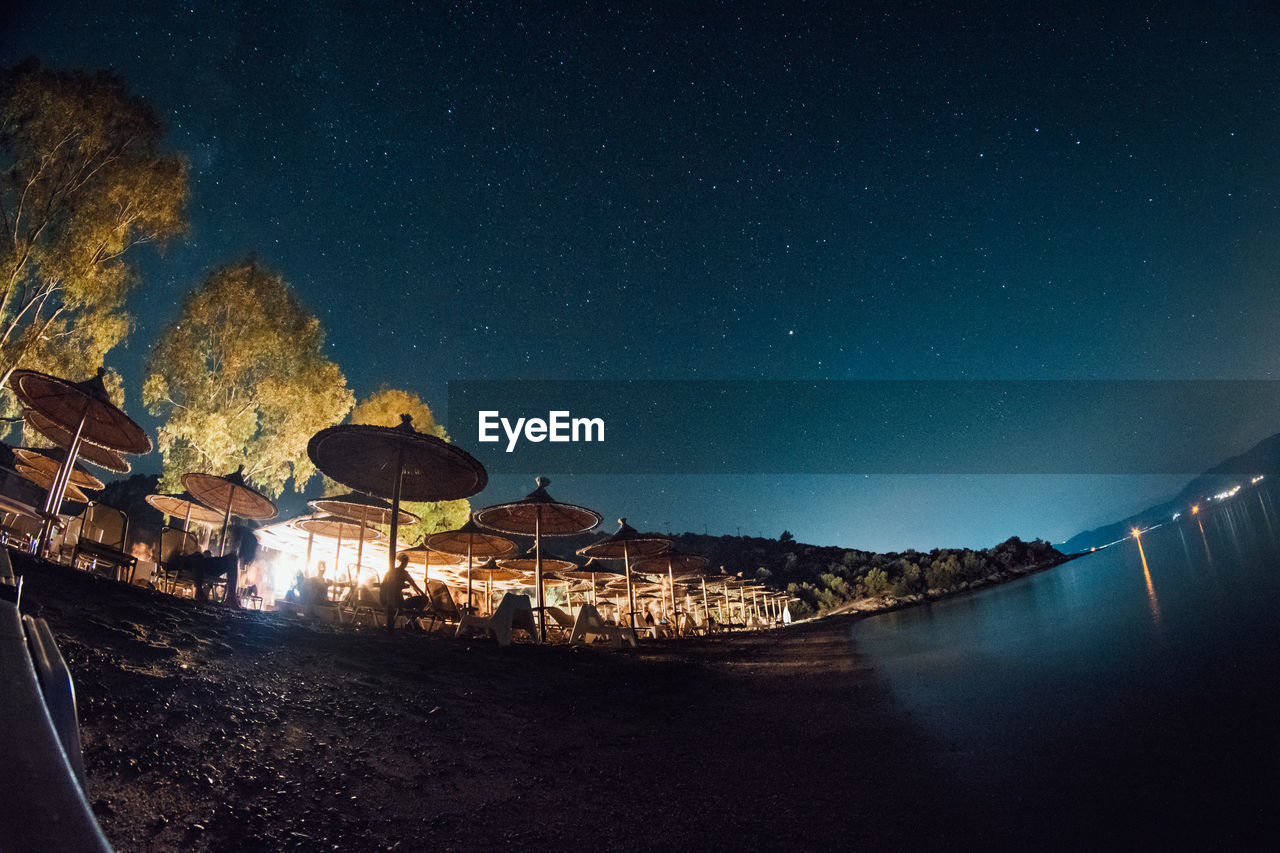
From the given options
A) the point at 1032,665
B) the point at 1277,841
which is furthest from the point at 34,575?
the point at 1032,665

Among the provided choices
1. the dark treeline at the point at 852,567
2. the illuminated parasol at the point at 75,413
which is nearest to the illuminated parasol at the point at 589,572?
the dark treeline at the point at 852,567

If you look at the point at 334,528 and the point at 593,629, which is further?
the point at 334,528

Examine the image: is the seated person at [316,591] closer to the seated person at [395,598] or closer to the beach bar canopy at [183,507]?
the seated person at [395,598]

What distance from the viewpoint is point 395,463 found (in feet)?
29.3

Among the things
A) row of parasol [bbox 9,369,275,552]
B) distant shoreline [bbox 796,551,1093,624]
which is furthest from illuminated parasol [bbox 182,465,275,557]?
distant shoreline [bbox 796,551,1093,624]

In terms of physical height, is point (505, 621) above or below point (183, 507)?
below

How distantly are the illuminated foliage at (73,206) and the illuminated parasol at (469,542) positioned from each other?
10540 mm

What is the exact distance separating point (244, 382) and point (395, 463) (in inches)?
532

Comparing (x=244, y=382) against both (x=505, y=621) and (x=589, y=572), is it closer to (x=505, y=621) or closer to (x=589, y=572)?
(x=589, y=572)

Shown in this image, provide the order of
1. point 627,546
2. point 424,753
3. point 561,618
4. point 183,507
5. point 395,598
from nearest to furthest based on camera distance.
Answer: point 424,753, point 395,598, point 561,618, point 183,507, point 627,546

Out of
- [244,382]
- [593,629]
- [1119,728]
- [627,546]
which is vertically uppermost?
[244,382]

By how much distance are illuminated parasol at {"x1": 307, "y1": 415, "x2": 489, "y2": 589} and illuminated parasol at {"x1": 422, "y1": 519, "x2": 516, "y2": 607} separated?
9.80ft

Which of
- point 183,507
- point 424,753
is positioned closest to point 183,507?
point 183,507

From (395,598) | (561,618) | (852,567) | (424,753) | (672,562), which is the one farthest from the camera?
(852,567)
